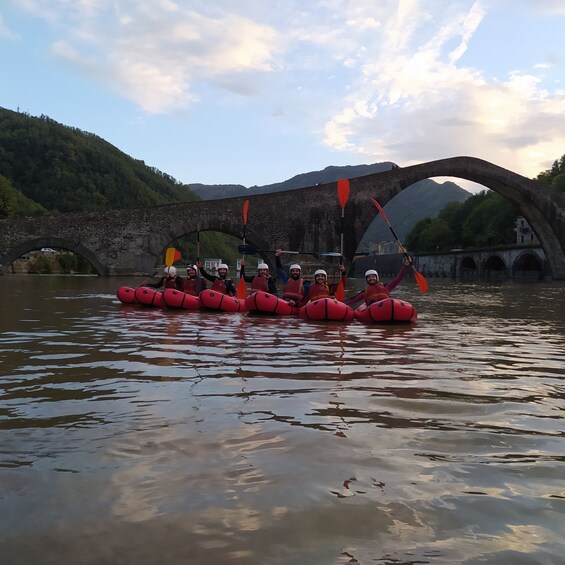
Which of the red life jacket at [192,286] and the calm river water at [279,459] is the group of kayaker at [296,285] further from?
the calm river water at [279,459]

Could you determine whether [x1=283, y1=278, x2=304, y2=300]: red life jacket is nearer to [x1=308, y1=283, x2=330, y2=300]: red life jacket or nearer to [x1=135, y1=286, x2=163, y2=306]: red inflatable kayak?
[x1=308, y1=283, x2=330, y2=300]: red life jacket

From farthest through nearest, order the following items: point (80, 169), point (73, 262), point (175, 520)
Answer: point (80, 169)
point (73, 262)
point (175, 520)

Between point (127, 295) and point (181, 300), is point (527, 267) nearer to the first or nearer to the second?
point (127, 295)

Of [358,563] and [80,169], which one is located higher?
[80,169]

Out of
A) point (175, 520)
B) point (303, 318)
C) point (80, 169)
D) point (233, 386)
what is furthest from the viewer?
point (80, 169)

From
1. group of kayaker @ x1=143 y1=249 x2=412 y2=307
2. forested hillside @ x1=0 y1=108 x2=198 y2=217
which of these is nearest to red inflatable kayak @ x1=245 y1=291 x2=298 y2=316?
group of kayaker @ x1=143 y1=249 x2=412 y2=307

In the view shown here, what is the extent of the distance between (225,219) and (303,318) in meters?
26.3

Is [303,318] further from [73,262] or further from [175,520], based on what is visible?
[73,262]

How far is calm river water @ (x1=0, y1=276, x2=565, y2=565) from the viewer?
1964mm

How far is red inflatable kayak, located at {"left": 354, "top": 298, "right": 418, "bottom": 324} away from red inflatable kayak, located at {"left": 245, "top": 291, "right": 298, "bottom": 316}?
75.5 inches

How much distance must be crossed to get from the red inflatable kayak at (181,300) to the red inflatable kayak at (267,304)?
1736mm

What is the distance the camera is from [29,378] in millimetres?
4824

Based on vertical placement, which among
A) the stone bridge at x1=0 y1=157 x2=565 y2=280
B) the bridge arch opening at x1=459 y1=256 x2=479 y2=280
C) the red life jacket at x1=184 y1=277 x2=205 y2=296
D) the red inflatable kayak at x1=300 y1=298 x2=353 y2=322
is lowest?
the red inflatable kayak at x1=300 y1=298 x2=353 y2=322

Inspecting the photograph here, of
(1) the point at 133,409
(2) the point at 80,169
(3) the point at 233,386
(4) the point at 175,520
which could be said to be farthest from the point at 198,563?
(2) the point at 80,169
